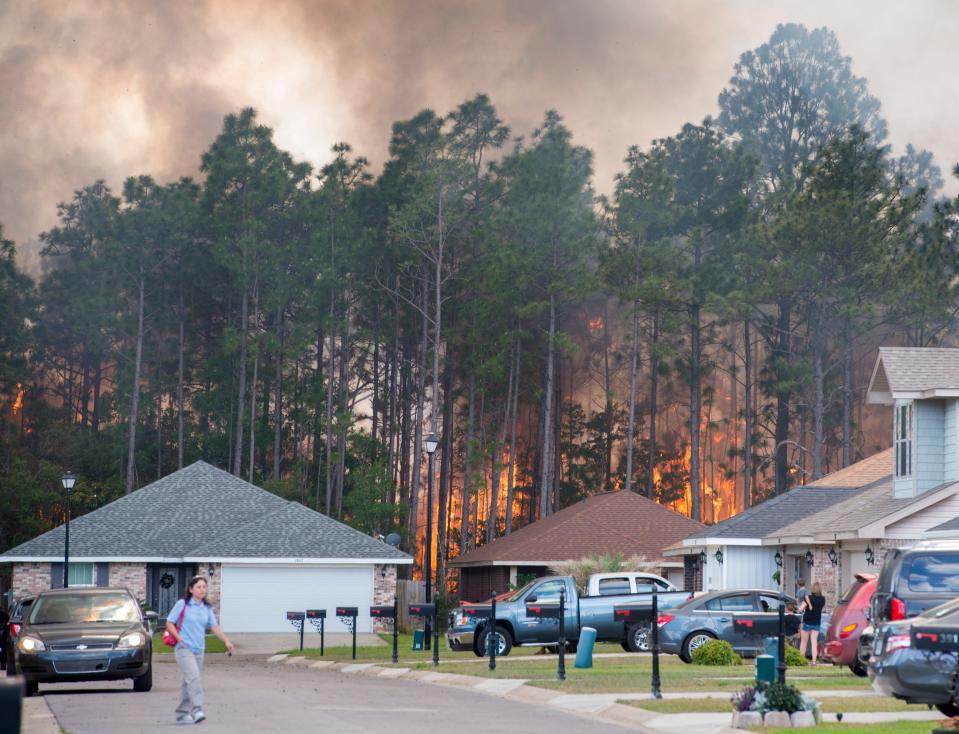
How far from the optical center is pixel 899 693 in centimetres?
1527

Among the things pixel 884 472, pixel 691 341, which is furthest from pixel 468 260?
pixel 884 472

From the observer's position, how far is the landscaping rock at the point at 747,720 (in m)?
16.3

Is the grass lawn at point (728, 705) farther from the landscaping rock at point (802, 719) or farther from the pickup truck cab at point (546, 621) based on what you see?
the pickup truck cab at point (546, 621)

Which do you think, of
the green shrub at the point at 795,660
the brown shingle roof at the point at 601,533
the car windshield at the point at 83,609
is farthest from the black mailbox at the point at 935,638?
the brown shingle roof at the point at 601,533

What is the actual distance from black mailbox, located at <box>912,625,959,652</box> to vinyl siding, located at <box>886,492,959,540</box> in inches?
760

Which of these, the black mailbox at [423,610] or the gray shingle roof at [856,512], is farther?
the gray shingle roof at [856,512]

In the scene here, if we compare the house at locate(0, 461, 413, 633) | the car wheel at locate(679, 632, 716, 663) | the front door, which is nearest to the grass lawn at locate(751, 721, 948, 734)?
the car wheel at locate(679, 632, 716, 663)

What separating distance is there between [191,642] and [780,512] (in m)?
31.3

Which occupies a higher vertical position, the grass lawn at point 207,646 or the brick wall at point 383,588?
the brick wall at point 383,588

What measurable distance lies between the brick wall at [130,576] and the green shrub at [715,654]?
98.3ft

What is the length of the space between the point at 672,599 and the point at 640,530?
1039 inches

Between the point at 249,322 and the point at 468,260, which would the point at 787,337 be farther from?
the point at 249,322

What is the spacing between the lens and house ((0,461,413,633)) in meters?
53.1

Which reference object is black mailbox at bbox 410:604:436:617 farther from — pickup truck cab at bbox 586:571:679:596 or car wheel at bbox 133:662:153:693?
car wheel at bbox 133:662:153:693
